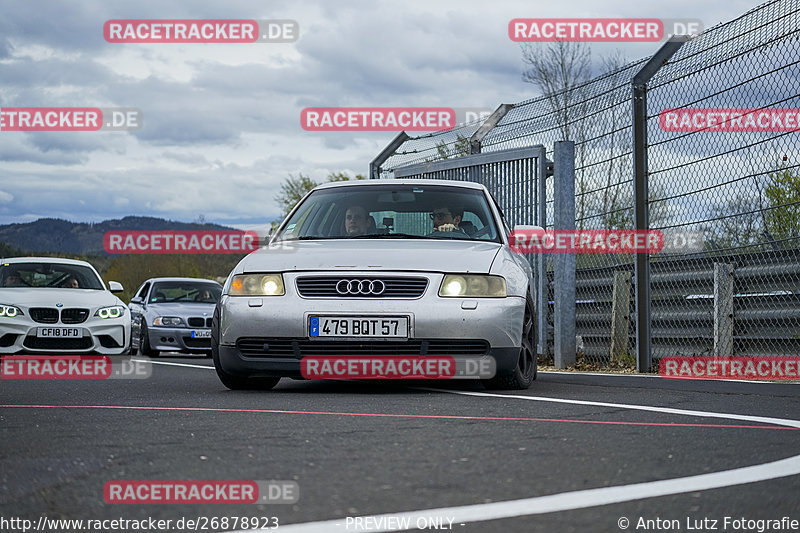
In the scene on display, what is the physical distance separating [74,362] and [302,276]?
6939 mm

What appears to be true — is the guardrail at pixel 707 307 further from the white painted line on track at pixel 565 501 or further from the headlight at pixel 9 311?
the headlight at pixel 9 311

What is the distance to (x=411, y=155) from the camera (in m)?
16.0

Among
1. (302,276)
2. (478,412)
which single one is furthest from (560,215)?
(478,412)

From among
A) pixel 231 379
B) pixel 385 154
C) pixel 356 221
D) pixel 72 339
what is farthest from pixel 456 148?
pixel 231 379

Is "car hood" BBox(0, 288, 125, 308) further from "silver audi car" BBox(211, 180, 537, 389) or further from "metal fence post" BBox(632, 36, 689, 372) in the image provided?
"metal fence post" BBox(632, 36, 689, 372)

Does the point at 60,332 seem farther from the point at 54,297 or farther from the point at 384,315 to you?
the point at 384,315

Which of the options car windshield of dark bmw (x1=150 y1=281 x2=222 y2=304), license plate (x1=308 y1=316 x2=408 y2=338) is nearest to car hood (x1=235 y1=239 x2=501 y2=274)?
license plate (x1=308 y1=316 x2=408 y2=338)

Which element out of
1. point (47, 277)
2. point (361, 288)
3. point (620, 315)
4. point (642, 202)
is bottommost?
point (620, 315)

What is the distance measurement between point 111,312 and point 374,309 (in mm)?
7580

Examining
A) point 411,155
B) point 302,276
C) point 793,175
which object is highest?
point 411,155

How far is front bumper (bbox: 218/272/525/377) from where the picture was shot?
6.90 meters

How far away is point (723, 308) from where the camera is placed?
31.7 feet

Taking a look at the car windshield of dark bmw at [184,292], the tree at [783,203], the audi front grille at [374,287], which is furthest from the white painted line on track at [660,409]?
the car windshield of dark bmw at [184,292]

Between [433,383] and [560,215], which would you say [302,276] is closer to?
[433,383]
